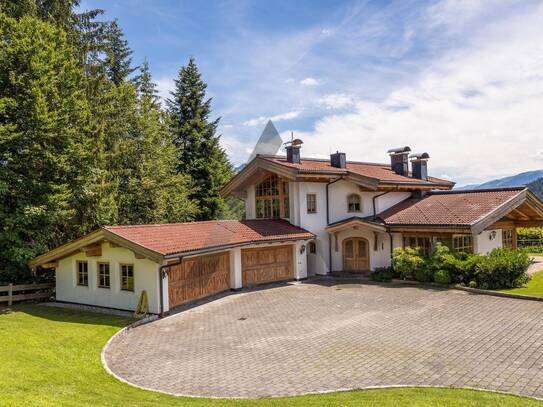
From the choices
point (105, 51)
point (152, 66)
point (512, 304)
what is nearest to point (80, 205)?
point (105, 51)

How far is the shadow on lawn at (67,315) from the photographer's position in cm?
1419

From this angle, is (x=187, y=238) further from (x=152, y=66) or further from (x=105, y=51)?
(x=152, y=66)

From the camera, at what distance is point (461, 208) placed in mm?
21391

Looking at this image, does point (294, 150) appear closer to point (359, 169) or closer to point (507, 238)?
point (359, 169)

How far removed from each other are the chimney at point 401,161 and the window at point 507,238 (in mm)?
7349

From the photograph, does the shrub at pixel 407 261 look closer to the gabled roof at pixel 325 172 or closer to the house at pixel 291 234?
the house at pixel 291 234

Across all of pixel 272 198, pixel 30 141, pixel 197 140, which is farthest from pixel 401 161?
pixel 30 141

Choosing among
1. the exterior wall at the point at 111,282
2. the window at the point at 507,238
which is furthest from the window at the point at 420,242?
the exterior wall at the point at 111,282

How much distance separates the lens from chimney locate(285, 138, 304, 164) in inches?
979

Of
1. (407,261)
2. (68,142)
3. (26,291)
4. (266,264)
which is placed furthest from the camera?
(266,264)

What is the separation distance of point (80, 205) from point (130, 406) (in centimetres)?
1546

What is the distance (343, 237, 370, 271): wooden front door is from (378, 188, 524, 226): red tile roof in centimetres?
193

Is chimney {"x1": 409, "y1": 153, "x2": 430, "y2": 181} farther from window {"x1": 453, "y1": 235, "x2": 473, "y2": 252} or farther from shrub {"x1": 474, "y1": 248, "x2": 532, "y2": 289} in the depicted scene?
shrub {"x1": 474, "y1": 248, "x2": 532, "y2": 289}

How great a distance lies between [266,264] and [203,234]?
175 inches
